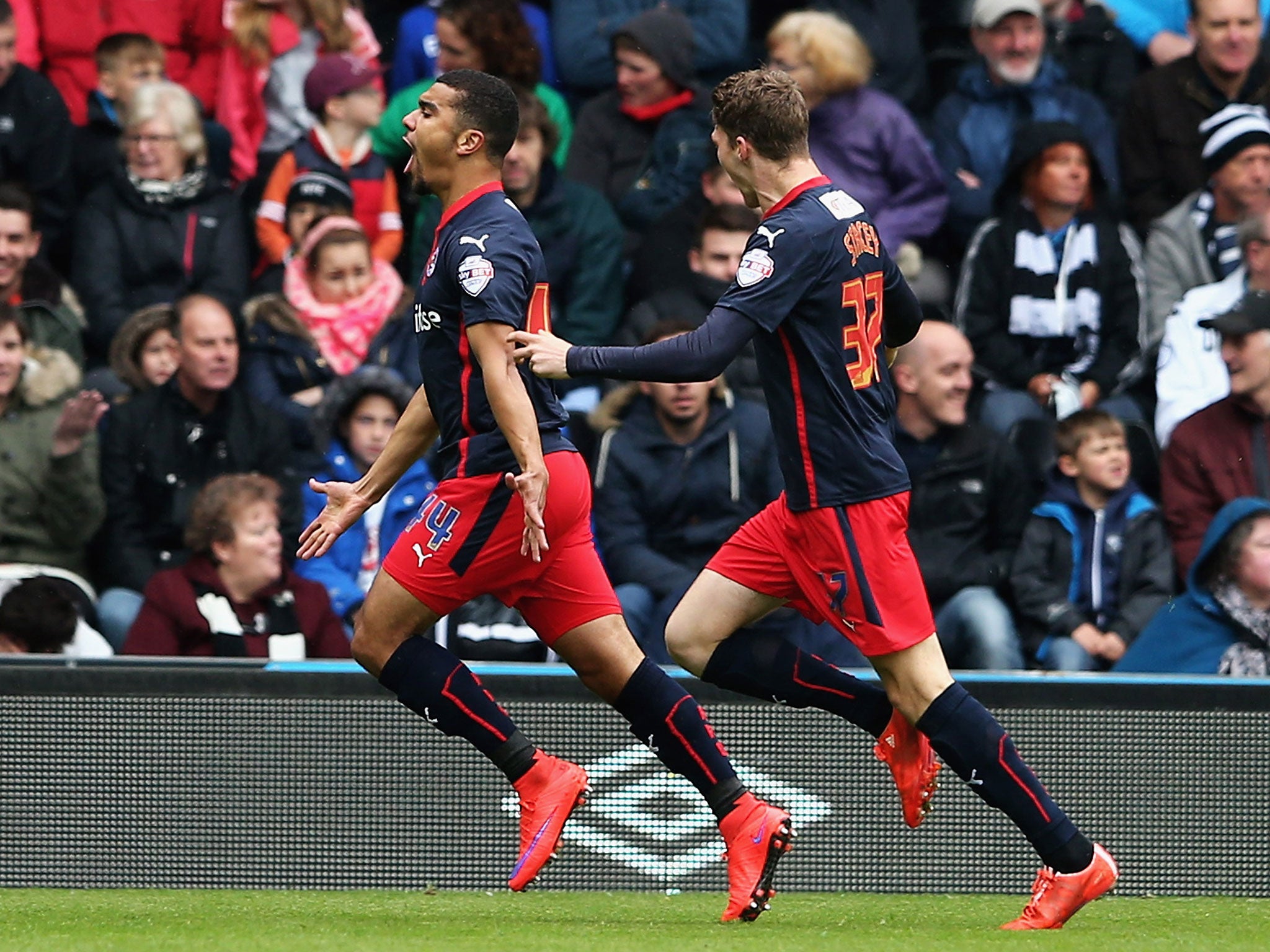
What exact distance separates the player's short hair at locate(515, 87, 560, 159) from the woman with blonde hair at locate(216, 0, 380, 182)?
1041mm

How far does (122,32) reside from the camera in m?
9.04

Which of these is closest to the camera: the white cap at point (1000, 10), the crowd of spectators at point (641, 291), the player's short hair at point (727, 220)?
the crowd of spectators at point (641, 291)

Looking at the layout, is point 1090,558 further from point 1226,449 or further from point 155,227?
point 155,227

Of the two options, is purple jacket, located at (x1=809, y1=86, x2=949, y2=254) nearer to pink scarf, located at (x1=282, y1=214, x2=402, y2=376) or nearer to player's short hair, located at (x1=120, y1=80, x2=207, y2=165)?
pink scarf, located at (x1=282, y1=214, x2=402, y2=376)

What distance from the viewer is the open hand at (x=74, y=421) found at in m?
7.64

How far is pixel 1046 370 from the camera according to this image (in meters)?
8.54

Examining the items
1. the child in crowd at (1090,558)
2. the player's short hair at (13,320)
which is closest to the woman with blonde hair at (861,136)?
the child in crowd at (1090,558)

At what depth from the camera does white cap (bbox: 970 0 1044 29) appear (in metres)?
9.13

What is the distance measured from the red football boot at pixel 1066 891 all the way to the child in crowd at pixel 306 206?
4939 mm

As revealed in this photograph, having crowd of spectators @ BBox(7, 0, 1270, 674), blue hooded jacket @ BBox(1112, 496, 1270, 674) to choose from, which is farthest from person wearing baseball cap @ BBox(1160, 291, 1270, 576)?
blue hooded jacket @ BBox(1112, 496, 1270, 674)

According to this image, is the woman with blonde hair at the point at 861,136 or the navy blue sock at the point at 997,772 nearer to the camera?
the navy blue sock at the point at 997,772

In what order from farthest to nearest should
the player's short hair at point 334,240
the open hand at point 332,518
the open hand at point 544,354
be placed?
the player's short hair at point 334,240 → the open hand at point 332,518 → the open hand at point 544,354

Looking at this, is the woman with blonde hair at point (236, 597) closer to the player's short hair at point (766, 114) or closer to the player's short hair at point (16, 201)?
the player's short hair at point (16, 201)

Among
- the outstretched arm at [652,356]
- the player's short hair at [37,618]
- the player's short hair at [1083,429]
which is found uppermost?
the outstretched arm at [652,356]
